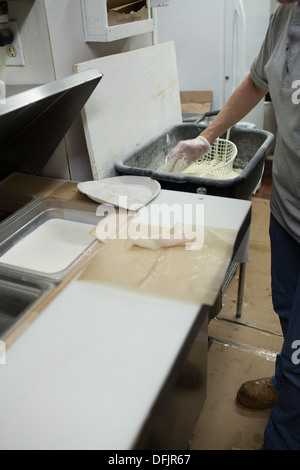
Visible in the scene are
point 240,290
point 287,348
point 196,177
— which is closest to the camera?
point 287,348

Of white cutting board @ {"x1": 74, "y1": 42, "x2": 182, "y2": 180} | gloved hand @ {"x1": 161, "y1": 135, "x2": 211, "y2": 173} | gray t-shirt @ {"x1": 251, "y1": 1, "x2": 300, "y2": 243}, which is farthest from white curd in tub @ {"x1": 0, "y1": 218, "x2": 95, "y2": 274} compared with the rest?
gray t-shirt @ {"x1": 251, "y1": 1, "x2": 300, "y2": 243}

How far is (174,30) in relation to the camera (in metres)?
2.88

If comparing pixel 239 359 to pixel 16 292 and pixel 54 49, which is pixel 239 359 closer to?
pixel 16 292

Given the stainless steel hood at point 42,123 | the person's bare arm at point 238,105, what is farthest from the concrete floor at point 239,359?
the stainless steel hood at point 42,123

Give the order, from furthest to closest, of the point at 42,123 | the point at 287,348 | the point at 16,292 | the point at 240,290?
the point at 240,290
the point at 42,123
the point at 287,348
the point at 16,292

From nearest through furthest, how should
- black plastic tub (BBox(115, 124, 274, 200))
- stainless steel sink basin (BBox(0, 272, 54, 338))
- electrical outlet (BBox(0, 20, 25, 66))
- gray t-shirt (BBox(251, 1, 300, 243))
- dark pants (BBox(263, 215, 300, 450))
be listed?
1. stainless steel sink basin (BBox(0, 272, 54, 338))
2. gray t-shirt (BBox(251, 1, 300, 243))
3. dark pants (BBox(263, 215, 300, 450))
4. electrical outlet (BBox(0, 20, 25, 66))
5. black plastic tub (BBox(115, 124, 274, 200))

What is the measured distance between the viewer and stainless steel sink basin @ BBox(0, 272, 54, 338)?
1.07m

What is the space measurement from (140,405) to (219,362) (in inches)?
51.2

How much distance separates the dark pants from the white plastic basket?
1.90 feet

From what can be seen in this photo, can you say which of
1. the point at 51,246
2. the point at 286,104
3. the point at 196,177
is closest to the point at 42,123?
the point at 51,246

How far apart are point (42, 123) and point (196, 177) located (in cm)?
60

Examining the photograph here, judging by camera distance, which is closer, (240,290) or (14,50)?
(14,50)

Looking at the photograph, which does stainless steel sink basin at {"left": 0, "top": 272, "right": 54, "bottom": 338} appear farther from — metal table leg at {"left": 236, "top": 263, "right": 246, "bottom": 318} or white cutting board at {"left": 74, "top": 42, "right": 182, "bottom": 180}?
metal table leg at {"left": 236, "top": 263, "right": 246, "bottom": 318}

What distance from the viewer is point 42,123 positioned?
1.45 meters
